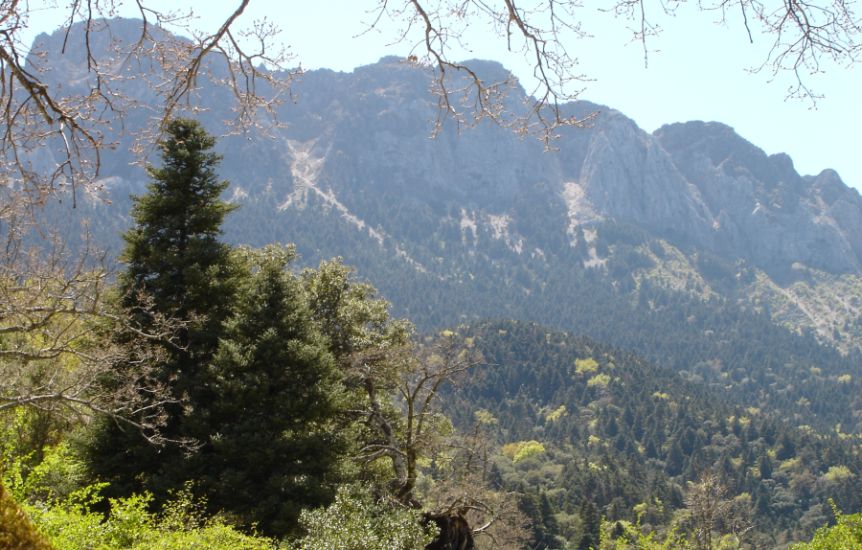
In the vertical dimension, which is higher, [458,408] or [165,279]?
[165,279]

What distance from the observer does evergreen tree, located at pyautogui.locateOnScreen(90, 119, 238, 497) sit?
1841 cm

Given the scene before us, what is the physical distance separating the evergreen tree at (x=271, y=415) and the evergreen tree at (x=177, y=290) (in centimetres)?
87

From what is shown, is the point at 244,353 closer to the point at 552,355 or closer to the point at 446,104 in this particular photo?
the point at 446,104

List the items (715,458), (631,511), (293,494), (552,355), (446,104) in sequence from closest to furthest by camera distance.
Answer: (446,104)
(293,494)
(631,511)
(715,458)
(552,355)

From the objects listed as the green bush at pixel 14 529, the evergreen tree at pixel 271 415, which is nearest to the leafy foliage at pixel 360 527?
the evergreen tree at pixel 271 415

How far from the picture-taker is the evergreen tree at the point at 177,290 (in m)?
18.4

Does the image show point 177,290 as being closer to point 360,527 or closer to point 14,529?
point 360,527

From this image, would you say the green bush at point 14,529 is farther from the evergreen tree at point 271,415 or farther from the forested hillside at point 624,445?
the forested hillside at point 624,445

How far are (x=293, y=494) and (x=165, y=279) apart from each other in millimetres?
7694

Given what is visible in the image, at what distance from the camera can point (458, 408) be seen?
134250mm

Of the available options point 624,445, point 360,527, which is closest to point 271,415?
point 360,527

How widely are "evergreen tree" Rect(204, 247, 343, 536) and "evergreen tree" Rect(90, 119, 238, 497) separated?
2.87ft

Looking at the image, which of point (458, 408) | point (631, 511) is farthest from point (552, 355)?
point (631, 511)

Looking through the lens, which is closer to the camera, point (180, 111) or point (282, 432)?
point (180, 111)
